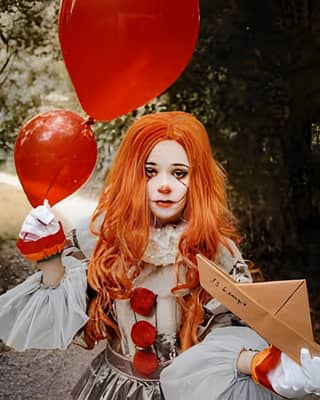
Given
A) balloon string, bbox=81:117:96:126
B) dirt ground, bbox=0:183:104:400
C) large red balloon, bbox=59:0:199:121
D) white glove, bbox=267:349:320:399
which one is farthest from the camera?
dirt ground, bbox=0:183:104:400

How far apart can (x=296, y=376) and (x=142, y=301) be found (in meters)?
0.38

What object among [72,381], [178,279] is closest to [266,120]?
[178,279]

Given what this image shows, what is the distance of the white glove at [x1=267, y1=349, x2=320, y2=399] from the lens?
127 cm

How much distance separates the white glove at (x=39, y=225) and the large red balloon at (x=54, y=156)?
0.17 ft

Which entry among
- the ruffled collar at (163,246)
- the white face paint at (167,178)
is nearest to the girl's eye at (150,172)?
the white face paint at (167,178)

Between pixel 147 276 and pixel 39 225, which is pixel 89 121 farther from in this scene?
pixel 147 276

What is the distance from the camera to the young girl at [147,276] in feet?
5.03

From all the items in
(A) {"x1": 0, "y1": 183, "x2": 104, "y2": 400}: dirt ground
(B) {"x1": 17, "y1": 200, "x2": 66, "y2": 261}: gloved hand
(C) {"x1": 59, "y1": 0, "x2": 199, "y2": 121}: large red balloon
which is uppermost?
(C) {"x1": 59, "y1": 0, "x2": 199, "y2": 121}: large red balloon

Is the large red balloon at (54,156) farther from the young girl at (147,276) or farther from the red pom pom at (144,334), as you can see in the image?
the red pom pom at (144,334)

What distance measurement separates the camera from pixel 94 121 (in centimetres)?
159

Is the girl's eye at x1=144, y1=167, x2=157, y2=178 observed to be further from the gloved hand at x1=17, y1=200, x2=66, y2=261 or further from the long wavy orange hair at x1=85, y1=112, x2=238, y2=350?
the gloved hand at x1=17, y1=200, x2=66, y2=261

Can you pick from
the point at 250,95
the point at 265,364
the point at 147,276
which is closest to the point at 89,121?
the point at 147,276

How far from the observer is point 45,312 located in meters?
1.56

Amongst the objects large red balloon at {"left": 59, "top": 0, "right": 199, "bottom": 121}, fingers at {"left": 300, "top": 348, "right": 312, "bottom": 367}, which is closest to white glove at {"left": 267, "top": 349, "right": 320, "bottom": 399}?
fingers at {"left": 300, "top": 348, "right": 312, "bottom": 367}
